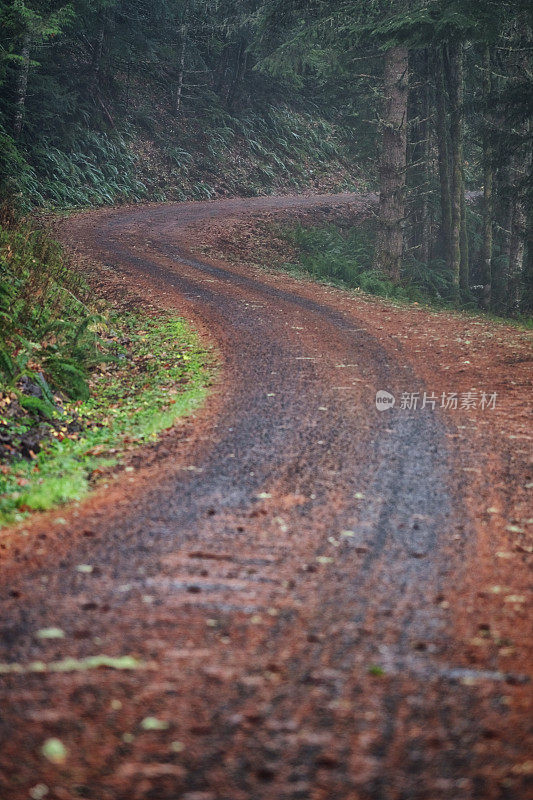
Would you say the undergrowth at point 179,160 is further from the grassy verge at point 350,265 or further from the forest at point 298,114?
the grassy verge at point 350,265

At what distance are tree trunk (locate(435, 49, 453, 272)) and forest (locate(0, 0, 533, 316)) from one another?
65 mm

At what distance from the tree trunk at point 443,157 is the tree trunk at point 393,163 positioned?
5.72 ft

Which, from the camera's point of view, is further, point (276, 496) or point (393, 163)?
point (393, 163)

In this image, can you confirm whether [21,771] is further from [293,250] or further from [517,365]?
[293,250]

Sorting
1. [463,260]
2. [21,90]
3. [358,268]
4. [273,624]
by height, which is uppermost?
[21,90]

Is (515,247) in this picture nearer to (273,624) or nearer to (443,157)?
(443,157)

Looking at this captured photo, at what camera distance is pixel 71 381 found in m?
8.68

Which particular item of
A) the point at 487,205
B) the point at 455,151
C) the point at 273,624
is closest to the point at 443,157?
the point at 455,151

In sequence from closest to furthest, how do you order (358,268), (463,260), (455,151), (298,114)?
(455,151) < (358,268) < (463,260) < (298,114)

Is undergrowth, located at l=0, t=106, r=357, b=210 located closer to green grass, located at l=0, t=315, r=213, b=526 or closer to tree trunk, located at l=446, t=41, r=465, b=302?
green grass, located at l=0, t=315, r=213, b=526

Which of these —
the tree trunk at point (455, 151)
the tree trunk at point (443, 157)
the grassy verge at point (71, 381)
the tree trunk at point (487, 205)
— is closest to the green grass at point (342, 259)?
the tree trunk at point (455, 151)

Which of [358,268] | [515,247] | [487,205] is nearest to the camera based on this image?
[487,205]

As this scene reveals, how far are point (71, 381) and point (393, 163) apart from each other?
13463mm

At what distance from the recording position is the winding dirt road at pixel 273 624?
2754 millimetres
